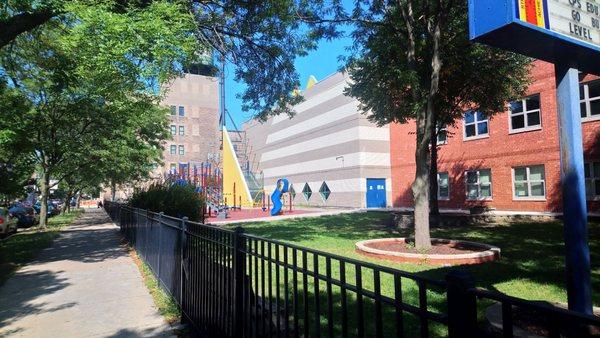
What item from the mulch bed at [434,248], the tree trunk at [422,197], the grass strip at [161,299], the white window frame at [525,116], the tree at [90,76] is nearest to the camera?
the grass strip at [161,299]

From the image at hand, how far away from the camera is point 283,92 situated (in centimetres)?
1415

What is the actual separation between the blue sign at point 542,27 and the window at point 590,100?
62.5ft

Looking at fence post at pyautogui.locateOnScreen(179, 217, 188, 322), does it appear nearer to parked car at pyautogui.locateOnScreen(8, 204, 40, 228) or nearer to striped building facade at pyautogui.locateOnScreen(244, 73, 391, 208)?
parked car at pyautogui.locateOnScreen(8, 204, 40, 228)

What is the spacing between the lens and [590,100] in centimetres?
1983

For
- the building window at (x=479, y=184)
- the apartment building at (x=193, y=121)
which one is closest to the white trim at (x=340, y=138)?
the building window at (x=479, y=184)

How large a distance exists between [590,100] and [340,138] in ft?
73.4

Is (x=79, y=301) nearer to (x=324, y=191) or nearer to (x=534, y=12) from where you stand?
(x=534, y=12)

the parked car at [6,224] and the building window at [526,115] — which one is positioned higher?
the building window at [526,115]

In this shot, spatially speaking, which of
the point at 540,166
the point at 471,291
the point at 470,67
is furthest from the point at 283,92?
the point at 540,166

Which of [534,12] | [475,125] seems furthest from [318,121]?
[534,12]

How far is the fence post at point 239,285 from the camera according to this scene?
4000mm

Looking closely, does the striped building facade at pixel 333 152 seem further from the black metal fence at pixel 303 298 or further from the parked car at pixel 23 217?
the black metal fence at pixel 303 298

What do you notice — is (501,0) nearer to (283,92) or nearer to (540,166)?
(283,92)

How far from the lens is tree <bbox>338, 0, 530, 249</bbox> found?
10.9 meters
